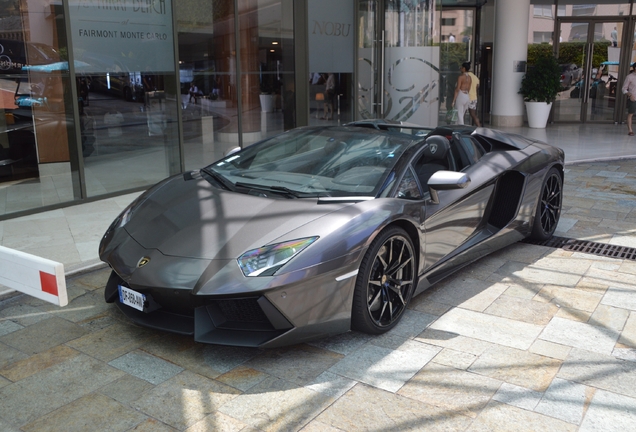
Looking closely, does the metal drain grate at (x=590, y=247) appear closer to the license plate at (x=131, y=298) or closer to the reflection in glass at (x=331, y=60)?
the license plate at (x=131, y=298)

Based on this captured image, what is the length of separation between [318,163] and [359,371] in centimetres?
158

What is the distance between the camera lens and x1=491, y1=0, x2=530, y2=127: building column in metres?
15.5

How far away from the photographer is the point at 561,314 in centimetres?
412

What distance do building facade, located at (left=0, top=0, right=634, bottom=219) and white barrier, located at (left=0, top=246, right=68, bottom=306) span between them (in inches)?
184

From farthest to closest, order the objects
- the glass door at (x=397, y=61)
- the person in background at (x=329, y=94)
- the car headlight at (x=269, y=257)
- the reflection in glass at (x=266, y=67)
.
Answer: the glass door at (x=397, y=61)
the person in background at (x=329, y=94)
the reflection in glass at (x=266, y=67)
the car headlight at (x=269, y=257)

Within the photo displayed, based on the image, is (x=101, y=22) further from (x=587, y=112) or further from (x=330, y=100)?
(x=587, y=112)

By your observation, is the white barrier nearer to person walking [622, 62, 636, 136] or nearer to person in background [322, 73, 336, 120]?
person in background [322, 73, 336, 120]

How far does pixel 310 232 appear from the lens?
341 cm

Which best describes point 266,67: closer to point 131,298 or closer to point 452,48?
point 452,48

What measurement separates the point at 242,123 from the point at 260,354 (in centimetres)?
693

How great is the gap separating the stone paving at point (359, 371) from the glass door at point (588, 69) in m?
14.5

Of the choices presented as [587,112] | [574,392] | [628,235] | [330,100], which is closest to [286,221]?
[574,392]

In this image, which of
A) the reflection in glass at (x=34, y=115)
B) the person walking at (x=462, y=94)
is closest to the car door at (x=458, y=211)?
the reflection in glass at (x=34, y=115)

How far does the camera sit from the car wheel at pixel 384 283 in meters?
3.54
